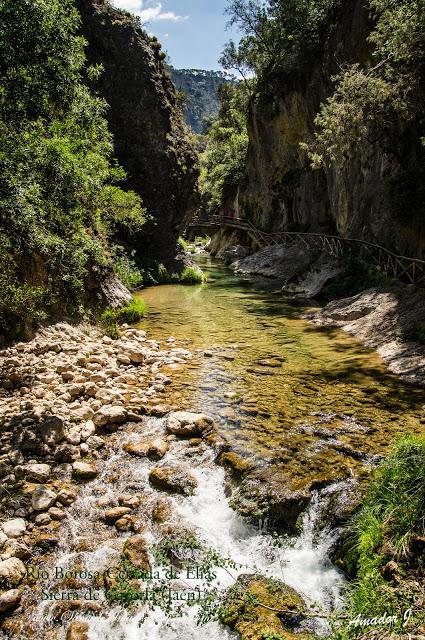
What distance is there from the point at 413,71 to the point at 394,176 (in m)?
4.51

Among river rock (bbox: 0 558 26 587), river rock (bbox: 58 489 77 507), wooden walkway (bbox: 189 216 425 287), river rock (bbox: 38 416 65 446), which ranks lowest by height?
river rock (bbox: 0 558 26 587)

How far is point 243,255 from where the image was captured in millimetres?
40281

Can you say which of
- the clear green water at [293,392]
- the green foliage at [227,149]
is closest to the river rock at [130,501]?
the clear green water at [293,392]

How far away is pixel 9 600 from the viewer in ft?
13.1

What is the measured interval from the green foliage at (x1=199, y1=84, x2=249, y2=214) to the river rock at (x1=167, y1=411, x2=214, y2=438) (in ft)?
127

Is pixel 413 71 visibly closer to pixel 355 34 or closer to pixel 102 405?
pixel 355 34

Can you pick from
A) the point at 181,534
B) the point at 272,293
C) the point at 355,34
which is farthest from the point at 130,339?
the point at 355,34

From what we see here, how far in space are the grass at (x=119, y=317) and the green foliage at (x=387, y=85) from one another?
9.46 meters

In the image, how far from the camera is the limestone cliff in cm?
1584

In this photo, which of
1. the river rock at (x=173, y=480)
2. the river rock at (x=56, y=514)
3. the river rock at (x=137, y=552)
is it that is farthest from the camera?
the river rock at (x=173, y=480)

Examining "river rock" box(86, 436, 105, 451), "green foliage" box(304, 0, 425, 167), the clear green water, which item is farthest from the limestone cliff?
"river rock" box(86, 436, 105, 451)

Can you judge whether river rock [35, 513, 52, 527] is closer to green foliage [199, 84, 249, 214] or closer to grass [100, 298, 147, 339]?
grass [100, 298, 147, 339]

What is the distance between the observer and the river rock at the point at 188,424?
7180 mm

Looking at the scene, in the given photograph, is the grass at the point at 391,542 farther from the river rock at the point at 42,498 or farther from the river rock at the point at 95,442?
the river rock at the point at 95,442
